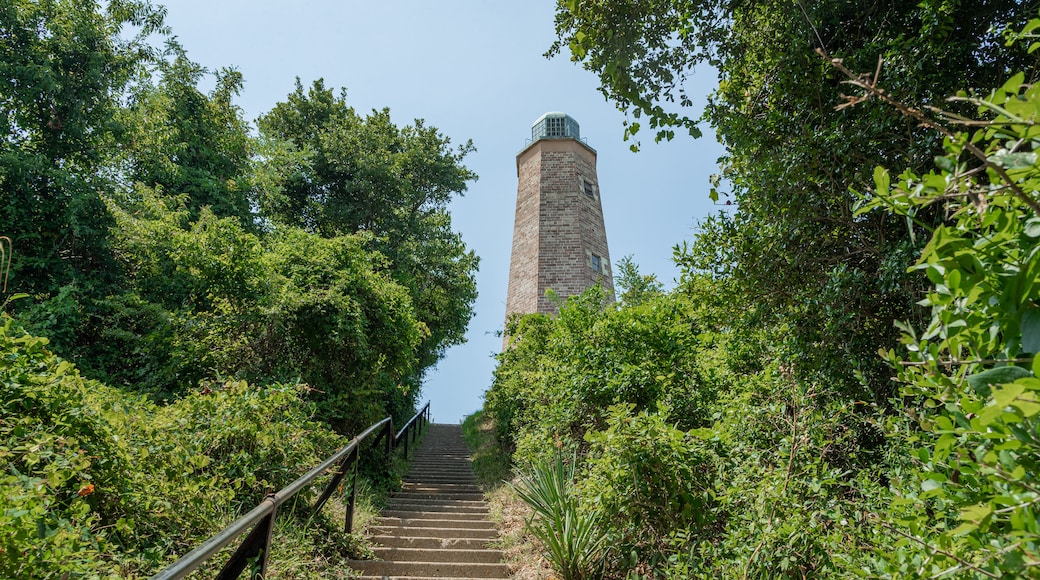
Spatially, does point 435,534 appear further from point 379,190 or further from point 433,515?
point 379,190

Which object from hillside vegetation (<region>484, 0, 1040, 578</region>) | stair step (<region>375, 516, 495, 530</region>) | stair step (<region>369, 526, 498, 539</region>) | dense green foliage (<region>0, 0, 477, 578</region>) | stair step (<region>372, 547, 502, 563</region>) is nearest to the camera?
hillside vegetation (<region>484, 0, 1040, 578</region>)

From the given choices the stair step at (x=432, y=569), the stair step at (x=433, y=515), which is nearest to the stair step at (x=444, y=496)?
the stair step at (x=433, y=515)

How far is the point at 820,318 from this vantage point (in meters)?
3.27

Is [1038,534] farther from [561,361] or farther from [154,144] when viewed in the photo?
[154,144]

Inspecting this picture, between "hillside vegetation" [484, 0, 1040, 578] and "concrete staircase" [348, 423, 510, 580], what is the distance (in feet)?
2.84

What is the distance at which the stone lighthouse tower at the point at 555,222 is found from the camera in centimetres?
1678

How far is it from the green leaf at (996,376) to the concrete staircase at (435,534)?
4124 millimetres

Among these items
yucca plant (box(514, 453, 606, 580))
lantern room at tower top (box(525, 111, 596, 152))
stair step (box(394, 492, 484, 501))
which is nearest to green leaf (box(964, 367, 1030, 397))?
yucca plant (box(514, 453, 606, 580))

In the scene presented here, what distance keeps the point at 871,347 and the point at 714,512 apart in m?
1.34

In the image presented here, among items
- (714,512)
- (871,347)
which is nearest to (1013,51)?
(871,347)

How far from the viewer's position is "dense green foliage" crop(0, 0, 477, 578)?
9.12 feet

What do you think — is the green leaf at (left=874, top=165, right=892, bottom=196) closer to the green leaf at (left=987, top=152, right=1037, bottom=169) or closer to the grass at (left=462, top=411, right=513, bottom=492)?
the green leaf at (left=987, top=152, right=1037, bottom=169)

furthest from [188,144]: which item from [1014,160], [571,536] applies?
[1014,160]

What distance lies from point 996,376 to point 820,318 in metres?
2.62
